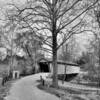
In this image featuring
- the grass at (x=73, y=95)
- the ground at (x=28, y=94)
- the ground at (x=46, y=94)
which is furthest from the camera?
the grass at (x=73, y=95)

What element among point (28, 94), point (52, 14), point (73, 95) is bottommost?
point (73, 95)

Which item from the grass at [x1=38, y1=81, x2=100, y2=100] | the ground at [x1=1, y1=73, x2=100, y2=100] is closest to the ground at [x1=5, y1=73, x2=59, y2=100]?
the ground at [x1=1, y1=73, x2=100, y2=100]

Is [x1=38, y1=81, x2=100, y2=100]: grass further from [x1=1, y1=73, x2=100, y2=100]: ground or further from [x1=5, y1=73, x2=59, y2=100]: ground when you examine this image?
[x1=5, y1=73, x2=59, y2=100]: ground

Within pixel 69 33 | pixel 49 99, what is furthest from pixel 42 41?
pixel 49 99

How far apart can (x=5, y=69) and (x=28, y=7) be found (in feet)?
99.5

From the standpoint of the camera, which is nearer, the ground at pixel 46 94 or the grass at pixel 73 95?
the ground at pixel 46 94

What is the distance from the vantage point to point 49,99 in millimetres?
8227

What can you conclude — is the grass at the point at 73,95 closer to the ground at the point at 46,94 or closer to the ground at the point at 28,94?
the ground at the point at 46,94

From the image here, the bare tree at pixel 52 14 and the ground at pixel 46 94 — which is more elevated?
the bare tree at pixel 52 14

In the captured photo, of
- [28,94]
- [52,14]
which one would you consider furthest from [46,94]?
[52,14]

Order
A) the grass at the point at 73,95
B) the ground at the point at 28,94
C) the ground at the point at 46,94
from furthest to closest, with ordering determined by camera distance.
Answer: the grass at the point at 73,95 < the ground at the point at 46,94 < the ground at the point at 28,94

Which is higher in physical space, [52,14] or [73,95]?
[52,14]

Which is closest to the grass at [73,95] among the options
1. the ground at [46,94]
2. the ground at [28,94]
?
the ground at [46,94]

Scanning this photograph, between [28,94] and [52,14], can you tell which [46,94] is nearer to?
[28,94]
